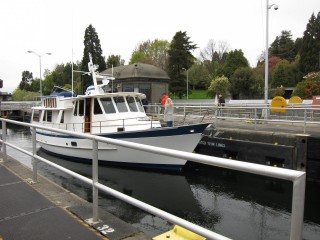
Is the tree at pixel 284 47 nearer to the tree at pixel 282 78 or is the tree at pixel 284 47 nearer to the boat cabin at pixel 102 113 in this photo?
the tree at pixel 282 78

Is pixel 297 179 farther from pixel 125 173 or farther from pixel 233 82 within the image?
pixel 233 82

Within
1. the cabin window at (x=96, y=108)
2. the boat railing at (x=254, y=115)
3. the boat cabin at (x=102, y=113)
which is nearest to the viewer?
the boat cabin at (x=102, y=113)

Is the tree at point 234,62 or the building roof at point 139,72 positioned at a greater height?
the tree at point 234,62

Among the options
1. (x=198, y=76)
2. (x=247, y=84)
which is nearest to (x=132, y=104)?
(x=247, y=84)

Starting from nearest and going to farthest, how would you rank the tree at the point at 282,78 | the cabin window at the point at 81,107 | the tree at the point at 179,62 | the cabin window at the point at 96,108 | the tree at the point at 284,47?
the cabin window at the point at 96,108, the cabin window at the point at 81,107, the tree at the point at 282,78, the tree at the point at 179,62, the tree at the point at 284,47

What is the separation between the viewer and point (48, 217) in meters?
4.23

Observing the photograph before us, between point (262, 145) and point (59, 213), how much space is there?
33.0ft

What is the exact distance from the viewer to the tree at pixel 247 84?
44.8 meters

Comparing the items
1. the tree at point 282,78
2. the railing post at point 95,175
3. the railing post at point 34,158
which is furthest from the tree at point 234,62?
the railing post at point 95,175

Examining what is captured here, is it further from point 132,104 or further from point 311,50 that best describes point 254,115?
point 311,50

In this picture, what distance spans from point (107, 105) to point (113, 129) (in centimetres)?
118

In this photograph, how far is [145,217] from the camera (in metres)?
8.17

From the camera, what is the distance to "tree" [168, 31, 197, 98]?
2191 inches

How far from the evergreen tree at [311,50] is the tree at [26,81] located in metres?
86.5
